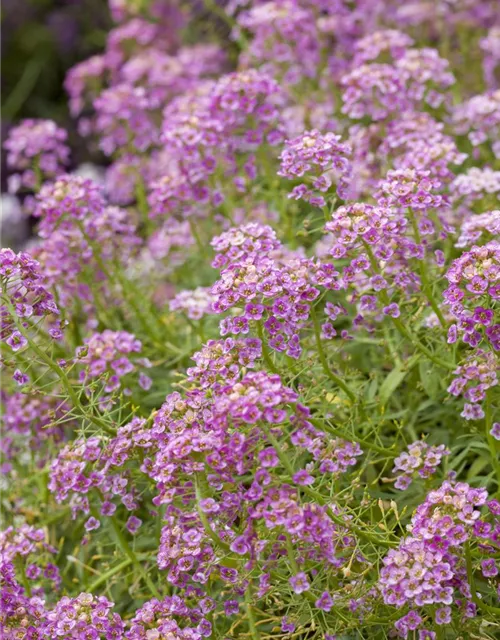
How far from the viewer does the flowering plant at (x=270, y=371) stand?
2117mm

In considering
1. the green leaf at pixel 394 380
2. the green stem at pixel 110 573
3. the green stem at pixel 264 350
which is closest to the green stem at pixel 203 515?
the green stem at pixel 264 350

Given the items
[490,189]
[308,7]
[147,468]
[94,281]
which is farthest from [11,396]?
[308,7]

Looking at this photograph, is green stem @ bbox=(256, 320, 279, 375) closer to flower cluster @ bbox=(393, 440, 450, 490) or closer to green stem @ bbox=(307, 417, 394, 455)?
green stem @ bbox=(307, 417, 394, 455)

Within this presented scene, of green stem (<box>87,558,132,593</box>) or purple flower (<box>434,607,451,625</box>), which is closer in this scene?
purple flower (<box>434,607,451,625</box>)

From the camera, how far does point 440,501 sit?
6.84 feet

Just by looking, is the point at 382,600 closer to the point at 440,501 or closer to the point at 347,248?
the point at 440,501

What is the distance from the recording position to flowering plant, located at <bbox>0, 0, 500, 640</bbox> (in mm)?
2117

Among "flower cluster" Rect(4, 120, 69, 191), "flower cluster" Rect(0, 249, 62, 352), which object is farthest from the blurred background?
"flower cluster" Rect(0, 249, 62, 352)

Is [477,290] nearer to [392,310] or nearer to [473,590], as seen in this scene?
[392,310]

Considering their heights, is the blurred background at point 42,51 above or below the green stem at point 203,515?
below

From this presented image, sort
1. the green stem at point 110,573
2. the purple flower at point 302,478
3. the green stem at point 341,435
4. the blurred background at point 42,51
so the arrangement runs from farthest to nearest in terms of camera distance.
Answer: the blurred background at point 42,51 → the green stem at point 110,573 → the green stem at point 341,435 → the purple flower at point 302,478

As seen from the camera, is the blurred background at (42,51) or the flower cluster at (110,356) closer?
the flower cluster at (110,356)

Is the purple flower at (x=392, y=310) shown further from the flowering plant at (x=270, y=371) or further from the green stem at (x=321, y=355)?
the green stem at (x=321, y=355)

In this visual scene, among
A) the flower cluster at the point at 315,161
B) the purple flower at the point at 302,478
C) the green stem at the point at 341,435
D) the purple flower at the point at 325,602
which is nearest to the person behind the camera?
the purple flower at the point at 302,478
